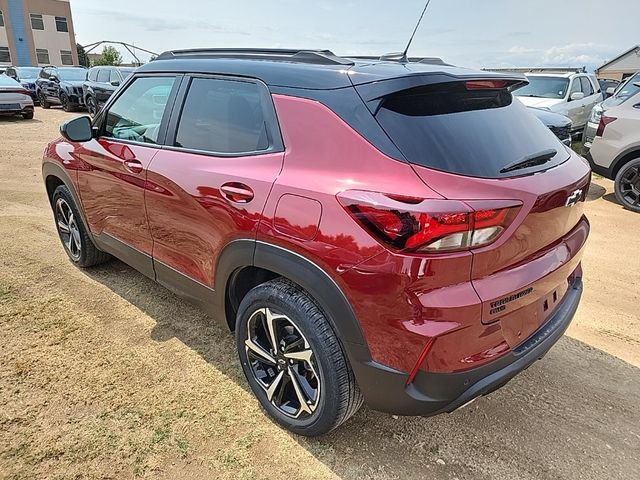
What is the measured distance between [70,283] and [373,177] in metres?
3.10

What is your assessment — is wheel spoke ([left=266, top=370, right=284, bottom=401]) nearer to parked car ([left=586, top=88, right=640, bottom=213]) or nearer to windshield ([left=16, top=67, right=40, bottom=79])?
parked car ([left=586, top=88, right=640, bottom=213])

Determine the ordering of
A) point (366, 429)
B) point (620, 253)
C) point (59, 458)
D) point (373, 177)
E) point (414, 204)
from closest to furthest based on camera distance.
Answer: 1. point (414, 204)
2. point (373, 177)
3. point (59, 458)
4. point (366, 429)
5. point (620, 253)

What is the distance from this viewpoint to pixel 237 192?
91.8 inches

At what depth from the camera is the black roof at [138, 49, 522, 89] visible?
214 centimetres

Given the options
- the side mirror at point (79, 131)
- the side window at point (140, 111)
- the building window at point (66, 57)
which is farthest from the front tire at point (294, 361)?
the building window at point (66, 57)

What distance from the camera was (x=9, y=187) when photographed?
6.94 metres

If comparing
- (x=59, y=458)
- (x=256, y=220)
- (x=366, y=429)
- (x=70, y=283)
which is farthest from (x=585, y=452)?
(x=70, y=283)

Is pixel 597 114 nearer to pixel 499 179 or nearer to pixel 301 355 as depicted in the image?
pixel 499 179

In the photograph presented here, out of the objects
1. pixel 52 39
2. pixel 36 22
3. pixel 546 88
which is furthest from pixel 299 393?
pixel 52 39

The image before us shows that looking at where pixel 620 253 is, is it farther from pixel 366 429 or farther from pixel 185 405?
pixel 185 405

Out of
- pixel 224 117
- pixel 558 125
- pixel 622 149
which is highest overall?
pixel 224 117

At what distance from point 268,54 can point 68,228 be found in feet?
8.65

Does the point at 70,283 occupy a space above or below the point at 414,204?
below

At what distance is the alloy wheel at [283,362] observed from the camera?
7.50 ft
